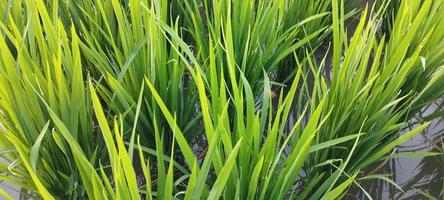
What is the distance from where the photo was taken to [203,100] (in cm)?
48

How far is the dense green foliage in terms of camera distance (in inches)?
21.4

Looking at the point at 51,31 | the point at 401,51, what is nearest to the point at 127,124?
the point at 51,31

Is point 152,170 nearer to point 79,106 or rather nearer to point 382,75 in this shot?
point 79,106

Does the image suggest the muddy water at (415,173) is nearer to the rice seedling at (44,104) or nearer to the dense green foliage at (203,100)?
the dense green foliage at (203,100)

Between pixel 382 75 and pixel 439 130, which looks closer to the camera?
pixel 382 75

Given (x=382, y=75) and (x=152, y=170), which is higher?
(x=382, y=75)

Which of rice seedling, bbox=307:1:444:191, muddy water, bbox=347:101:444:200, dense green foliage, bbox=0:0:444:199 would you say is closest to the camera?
dense green foliage, bbox=0:0:444:199

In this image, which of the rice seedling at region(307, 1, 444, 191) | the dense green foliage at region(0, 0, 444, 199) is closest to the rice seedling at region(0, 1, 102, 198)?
the dense green foliage at region(0, 0, 444, 199)

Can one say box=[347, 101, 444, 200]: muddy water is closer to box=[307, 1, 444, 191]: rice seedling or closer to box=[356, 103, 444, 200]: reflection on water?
box=[356, 103, 444, 200]: reflection on water

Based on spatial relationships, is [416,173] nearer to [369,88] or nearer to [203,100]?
[369,88]

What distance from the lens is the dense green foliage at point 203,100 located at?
0.54 metres

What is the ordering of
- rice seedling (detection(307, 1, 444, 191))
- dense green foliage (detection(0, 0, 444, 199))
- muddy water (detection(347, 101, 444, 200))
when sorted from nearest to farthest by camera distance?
dense green foliage (detection(0, 0, 444, 199))
rice seedling (detection(307, 1, 444, 191))
muddy water (detection(347, 101, 444, 200))

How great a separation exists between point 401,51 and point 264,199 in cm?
30

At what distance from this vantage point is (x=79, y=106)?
63 centimetres
